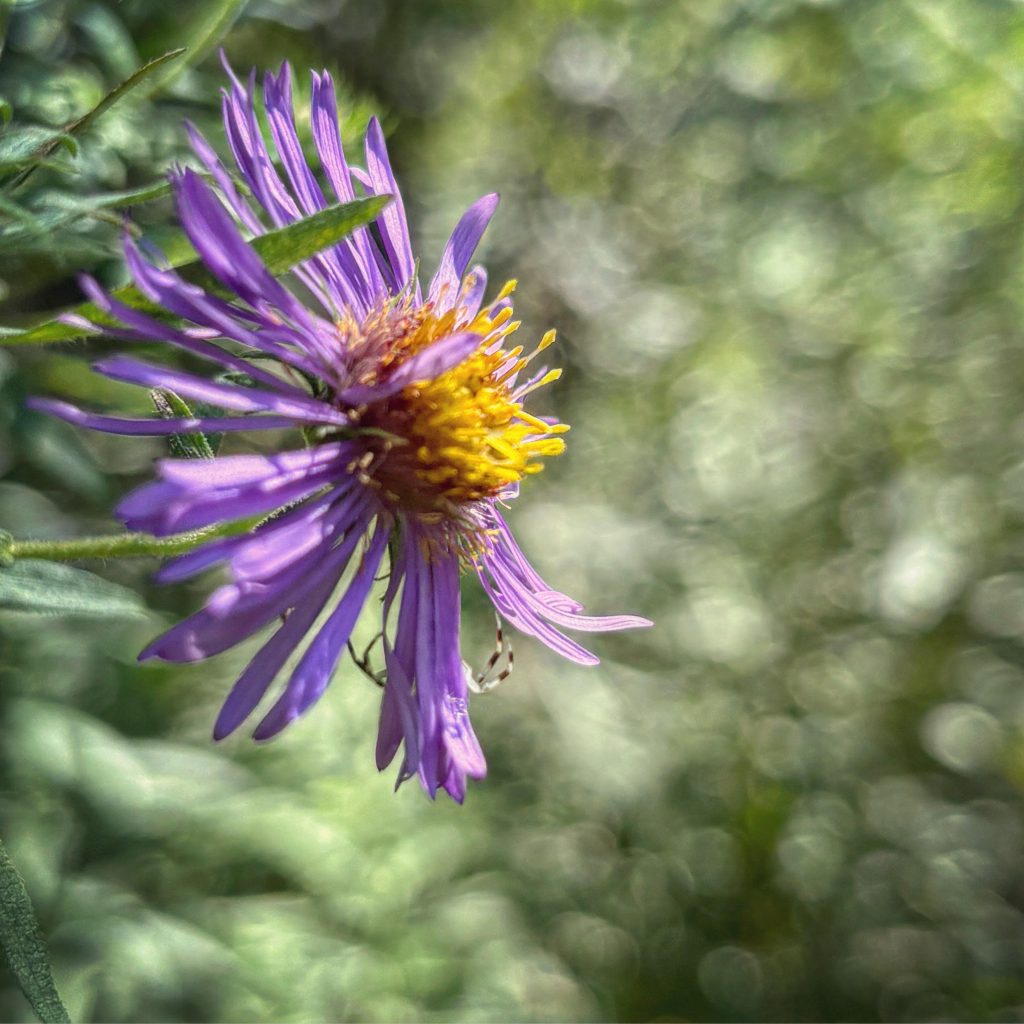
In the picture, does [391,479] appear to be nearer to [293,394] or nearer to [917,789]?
[293,394]

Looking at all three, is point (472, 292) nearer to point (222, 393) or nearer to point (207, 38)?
point (207, 38)

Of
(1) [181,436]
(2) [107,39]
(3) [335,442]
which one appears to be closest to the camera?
(1) [181,436]

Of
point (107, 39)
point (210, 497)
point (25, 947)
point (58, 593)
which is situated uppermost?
point (107, 39)

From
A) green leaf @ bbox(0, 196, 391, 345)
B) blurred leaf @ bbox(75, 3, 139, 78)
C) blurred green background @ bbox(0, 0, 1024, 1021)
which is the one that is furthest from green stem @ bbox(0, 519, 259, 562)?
blurred green background @ bbox(0, 0, 1024, 1021)

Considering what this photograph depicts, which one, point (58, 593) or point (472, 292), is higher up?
point (472, 292)

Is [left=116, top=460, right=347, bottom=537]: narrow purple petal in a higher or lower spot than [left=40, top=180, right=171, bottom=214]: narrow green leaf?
lower

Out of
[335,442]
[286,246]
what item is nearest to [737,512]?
[335,442]

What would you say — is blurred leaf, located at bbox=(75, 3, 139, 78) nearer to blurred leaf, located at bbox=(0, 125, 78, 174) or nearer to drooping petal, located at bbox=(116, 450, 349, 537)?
blurred leaf, located at bbox=(0, 125, 78, 174)
